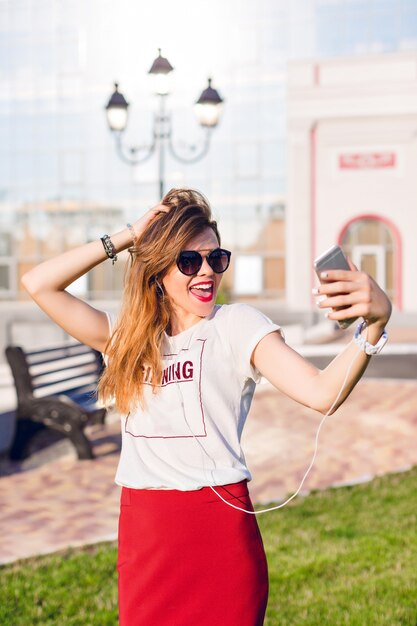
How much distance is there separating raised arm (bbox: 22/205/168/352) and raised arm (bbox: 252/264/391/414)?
0.56m

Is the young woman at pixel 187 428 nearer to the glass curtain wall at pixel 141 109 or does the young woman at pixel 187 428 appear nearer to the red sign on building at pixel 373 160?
the red sign on building at pixel 373 160

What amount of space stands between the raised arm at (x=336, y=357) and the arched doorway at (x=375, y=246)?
2989 cm

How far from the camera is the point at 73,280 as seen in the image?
8.22ft

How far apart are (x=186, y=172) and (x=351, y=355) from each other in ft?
115

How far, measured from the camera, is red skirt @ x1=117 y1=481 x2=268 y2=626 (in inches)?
91.1

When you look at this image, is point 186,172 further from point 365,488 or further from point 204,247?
point 204,247

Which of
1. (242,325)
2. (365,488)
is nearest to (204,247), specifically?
(242,325)

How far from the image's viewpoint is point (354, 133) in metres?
31.5

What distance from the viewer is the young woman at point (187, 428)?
232 centimetres

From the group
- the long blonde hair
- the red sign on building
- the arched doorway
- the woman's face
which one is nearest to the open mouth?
the woman's face

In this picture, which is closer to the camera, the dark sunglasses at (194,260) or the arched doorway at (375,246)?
the dark sunglasses at (194,260)

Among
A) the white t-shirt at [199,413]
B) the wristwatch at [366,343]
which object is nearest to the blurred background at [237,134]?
the white t-shirt at [199,413]

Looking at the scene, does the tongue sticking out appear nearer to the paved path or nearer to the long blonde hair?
the long blonde hair

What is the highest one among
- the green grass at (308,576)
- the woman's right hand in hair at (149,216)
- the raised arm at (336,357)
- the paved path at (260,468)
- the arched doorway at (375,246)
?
the woman's right hand in hair at (149,216)
